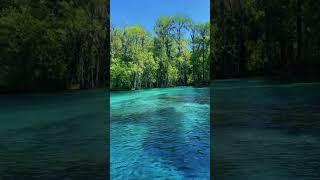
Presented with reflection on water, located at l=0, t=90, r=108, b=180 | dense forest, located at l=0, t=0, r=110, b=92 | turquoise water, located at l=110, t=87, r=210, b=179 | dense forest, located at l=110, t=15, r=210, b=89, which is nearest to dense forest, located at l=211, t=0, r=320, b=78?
turquoise water, located at l=110, t=87, r=210, b=179

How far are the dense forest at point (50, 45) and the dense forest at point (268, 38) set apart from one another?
669 centimetres

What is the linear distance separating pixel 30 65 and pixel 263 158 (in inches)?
697

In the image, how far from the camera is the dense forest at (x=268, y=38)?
19.4 m

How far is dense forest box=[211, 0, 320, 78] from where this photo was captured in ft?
63.6

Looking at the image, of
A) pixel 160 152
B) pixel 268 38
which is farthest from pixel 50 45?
pixel 160 152

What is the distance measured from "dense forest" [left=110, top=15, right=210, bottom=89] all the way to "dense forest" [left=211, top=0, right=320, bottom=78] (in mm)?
16371

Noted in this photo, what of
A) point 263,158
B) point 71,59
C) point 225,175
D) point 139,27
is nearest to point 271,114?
point 263,158

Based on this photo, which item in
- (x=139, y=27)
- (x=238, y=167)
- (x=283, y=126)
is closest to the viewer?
(x=238, y=167)

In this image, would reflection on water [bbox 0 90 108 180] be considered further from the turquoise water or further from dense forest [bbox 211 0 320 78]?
dense forest [bbox 211 0 320 78]

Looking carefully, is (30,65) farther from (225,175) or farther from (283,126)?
(225,175)

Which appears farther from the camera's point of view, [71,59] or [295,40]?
[71,59]

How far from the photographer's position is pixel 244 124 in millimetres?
13602

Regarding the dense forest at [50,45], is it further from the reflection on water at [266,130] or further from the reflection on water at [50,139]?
the reflection on water at [266,130]

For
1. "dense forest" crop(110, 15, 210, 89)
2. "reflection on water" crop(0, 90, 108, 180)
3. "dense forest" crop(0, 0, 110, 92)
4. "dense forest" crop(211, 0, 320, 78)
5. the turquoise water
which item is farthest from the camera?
"dense forest" crop(110, 15, 210, 89)
